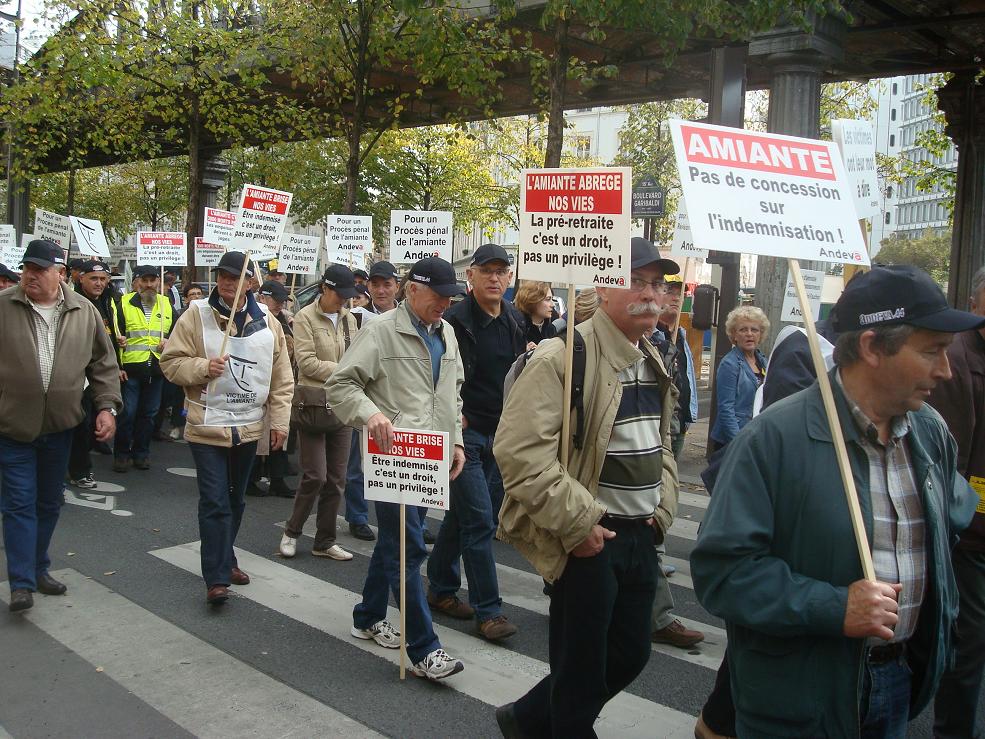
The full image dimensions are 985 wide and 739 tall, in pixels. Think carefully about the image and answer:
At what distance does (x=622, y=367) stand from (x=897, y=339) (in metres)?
1.21

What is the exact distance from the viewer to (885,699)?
2469mm

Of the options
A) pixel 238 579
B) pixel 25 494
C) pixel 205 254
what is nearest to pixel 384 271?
pixel 238 579

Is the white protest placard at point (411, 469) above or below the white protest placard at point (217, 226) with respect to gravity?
below

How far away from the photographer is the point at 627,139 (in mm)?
27875

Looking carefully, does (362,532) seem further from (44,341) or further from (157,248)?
(157,248)

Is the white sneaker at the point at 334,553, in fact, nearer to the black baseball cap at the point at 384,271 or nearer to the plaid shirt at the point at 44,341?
the plaid shirt at the point at 44,341

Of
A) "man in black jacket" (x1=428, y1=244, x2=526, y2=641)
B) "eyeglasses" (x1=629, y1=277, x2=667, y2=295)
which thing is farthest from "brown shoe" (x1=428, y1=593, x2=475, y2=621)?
"eyeglasses" (x1=629, y1=277, x2=667, y2=295)

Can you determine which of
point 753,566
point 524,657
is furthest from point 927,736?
point 753,566

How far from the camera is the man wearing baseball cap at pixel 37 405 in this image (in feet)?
18.2

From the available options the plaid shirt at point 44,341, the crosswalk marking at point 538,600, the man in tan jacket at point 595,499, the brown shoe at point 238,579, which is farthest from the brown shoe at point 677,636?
the plaid shirt at point 44,341

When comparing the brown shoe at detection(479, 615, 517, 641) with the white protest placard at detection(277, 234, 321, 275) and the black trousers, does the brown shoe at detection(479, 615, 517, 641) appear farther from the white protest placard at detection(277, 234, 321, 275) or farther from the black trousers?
the white protest placard at detection(277, 234, 321, 275)

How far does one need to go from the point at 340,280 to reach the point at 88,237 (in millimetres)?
7818

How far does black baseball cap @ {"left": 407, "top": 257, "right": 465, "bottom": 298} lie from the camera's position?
491cm

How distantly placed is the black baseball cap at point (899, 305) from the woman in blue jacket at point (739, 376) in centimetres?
401
